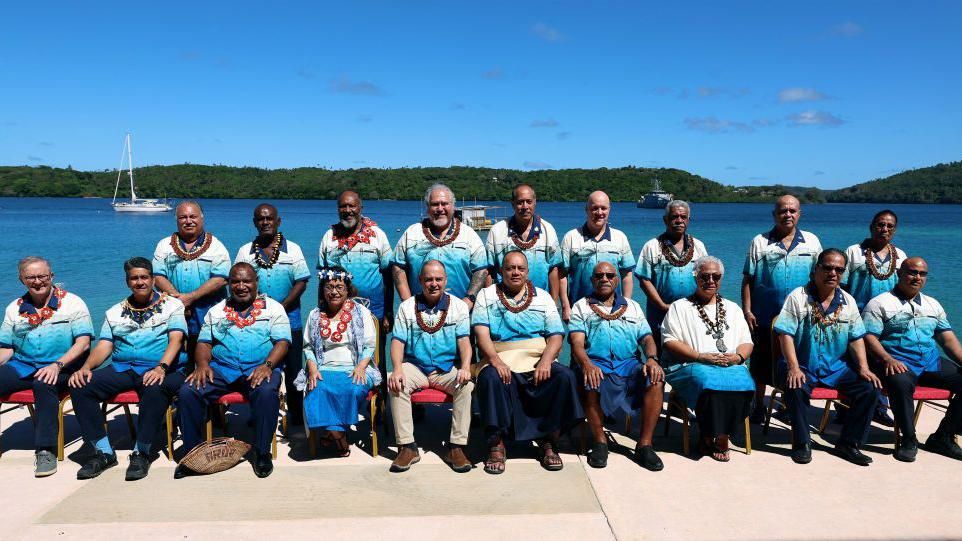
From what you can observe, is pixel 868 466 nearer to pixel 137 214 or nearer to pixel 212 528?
pixel 212 528

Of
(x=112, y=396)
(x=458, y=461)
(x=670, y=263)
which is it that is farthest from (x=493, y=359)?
(x=112, y=396)

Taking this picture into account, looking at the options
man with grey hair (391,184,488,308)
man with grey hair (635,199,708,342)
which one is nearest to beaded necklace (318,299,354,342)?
man with grey hair (391,184,488,308)

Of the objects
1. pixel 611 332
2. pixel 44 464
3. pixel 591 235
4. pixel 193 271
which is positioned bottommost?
pixel 44 464

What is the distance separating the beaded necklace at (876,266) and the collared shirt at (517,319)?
272 centimetres

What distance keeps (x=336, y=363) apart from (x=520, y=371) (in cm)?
134

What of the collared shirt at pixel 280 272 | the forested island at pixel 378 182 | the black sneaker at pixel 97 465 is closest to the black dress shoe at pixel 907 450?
the collared shirt at pixel 280 272

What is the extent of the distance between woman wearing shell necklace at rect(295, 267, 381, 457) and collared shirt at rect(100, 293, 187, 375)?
1015 millimetres

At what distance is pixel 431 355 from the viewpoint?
457 cm

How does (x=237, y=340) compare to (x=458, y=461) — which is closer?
(x=458, y=461)

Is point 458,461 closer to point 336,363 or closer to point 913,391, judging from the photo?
point 336,363

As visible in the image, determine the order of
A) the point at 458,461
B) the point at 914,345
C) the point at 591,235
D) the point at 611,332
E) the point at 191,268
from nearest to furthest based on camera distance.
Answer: the point at 458,461, the point at 611,332, the point at 914,345, the point at 191,268, the point at 591,235

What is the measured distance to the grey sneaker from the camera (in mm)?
4184

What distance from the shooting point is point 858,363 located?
4.54 metres

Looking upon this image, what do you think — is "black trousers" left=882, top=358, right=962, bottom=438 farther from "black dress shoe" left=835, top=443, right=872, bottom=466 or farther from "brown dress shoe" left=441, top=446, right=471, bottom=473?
"brown dress shoe" left=441, top=446, right=471, bottom=473
